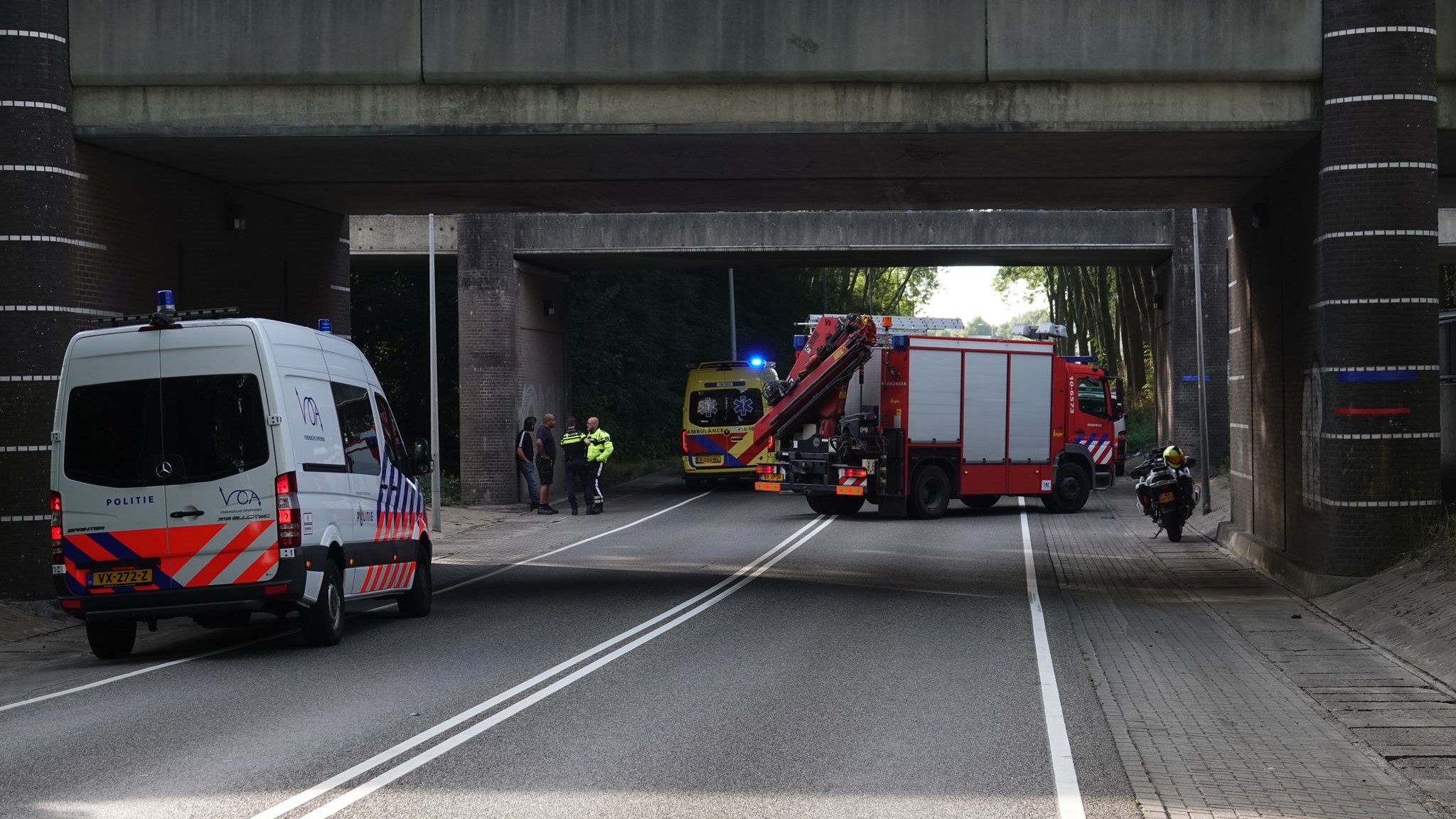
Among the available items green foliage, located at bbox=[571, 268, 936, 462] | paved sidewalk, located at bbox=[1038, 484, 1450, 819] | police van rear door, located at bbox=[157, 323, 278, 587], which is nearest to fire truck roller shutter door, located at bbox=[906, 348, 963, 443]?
paved sidewalk, located at bbox=[1038, 484, 1450, 819]

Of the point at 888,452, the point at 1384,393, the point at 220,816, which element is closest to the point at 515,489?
the point at 888,452

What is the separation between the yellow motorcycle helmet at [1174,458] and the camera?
22.5 m

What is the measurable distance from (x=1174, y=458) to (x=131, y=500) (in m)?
15.3

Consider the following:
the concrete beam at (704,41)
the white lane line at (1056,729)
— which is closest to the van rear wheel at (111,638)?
the concrete beam at (704,41)

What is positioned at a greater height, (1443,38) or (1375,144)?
(1443,38)

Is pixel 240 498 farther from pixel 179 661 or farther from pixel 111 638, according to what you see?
pixel 111 638

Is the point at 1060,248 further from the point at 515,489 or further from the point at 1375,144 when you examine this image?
the point at 1375,144

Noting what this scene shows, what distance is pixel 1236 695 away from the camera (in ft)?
33.1

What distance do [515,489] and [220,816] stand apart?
25.1 meters

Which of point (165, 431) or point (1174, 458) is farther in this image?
point (1174, 458)

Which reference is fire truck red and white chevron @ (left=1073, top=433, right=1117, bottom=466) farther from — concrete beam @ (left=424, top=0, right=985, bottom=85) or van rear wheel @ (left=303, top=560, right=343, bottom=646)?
van rear wheel @ (left=303, top=560, right=343, bottom=646)

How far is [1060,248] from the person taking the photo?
1213 inches

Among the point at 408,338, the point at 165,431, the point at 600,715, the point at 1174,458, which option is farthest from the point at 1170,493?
the point at 408,338

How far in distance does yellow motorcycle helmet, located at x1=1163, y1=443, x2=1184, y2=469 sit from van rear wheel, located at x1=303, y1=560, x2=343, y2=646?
13669 mm
